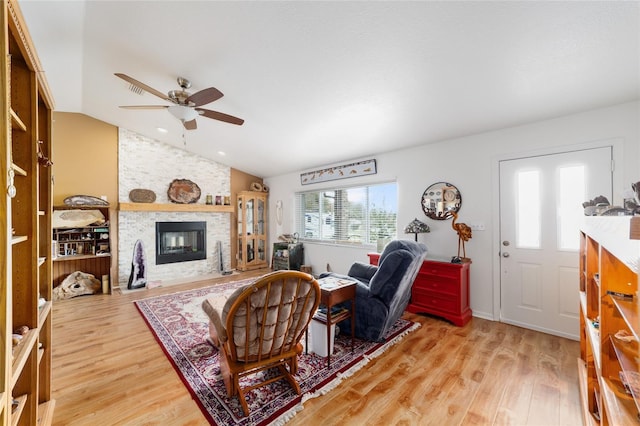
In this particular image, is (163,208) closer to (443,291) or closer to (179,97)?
(179,97)

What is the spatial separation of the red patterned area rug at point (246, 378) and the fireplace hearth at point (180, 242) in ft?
6.82

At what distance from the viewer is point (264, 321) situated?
1.66m

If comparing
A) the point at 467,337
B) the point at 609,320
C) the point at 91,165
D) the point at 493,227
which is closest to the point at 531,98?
the point at 493,227

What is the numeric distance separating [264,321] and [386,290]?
4.30ft

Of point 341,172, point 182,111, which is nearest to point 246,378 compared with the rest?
point 182,111

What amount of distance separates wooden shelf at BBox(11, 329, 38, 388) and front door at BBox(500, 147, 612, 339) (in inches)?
162

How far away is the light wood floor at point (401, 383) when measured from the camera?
1.74 metres

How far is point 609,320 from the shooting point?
1.27 metres

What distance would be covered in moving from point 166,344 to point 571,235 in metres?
4.45

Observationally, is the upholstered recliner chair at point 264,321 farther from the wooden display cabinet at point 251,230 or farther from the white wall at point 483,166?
the wooden display cabinet at point 251,230

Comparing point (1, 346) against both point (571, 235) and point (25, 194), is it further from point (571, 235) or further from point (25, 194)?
point (571, 235)

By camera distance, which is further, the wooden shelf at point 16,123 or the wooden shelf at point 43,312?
the wooden shelf at point 43,312

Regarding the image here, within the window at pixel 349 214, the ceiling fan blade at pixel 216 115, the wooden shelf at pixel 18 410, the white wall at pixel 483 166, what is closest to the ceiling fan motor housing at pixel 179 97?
the ceiling fan blade at pixel 216 115

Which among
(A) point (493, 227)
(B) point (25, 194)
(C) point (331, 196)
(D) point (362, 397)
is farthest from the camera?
(C) point (331, 196)
